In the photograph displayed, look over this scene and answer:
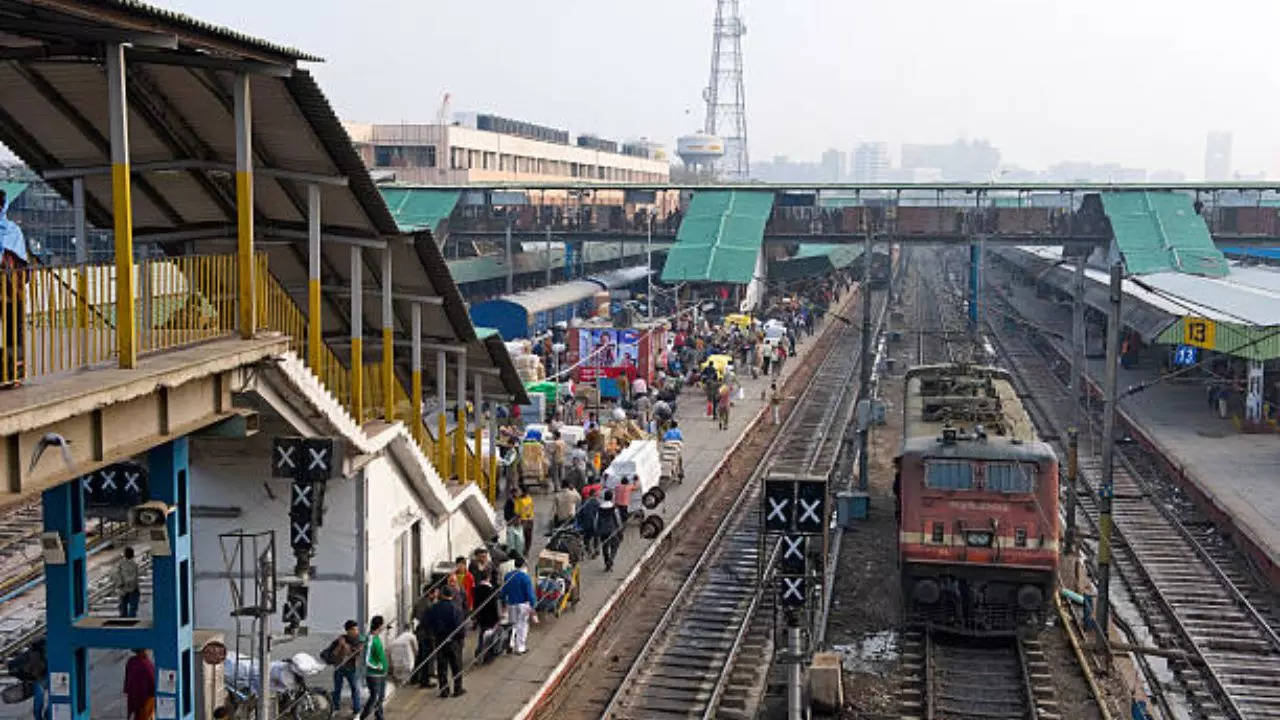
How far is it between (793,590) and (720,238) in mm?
47299

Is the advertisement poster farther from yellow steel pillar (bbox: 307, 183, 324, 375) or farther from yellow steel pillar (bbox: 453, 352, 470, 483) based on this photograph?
yellow steel pillar (bbox: 307, 183, 324, 375)

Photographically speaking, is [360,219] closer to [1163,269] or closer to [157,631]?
[157,631]

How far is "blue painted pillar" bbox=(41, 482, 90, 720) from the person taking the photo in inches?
460

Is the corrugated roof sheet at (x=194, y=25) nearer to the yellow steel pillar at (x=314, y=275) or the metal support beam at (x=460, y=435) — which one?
the yellow steel pillar at (x=314, y=275)

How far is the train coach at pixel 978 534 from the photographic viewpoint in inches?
699

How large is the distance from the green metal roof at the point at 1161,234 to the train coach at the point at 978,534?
37245 millimetres

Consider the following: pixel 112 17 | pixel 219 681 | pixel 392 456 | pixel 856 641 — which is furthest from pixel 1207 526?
pixel 112 17

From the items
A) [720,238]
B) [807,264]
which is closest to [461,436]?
[720,238]

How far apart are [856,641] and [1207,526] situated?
1130 centimetres

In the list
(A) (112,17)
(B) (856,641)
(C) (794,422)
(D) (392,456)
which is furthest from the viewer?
A: (C) (794,422)

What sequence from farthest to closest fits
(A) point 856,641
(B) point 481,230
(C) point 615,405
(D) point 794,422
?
(B) point 481,230
(D) point 794,422
(C) point 615,405
(A) point 856,641

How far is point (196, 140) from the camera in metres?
13.4

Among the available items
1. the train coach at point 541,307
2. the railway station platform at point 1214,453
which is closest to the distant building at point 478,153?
the train coach at point 541,307

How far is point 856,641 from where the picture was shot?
738 inches
